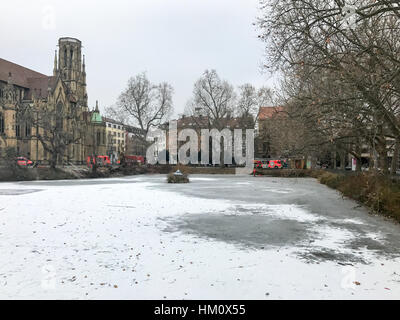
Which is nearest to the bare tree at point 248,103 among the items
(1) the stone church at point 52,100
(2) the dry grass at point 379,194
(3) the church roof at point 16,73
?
(1) the stone church at point 52,100

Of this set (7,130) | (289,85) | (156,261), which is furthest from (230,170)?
(156,261)

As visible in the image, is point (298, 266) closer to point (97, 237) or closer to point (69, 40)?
point (97, 237)

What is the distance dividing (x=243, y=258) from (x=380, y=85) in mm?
6719

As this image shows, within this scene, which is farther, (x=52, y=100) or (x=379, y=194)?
(x=52, y=100)

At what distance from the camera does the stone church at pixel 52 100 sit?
2110 inches

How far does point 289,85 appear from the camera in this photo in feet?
75.5

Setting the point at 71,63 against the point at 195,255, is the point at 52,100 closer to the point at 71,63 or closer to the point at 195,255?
the point at 71,63

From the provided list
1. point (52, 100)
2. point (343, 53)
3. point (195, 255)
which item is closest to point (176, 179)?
point (343, 53)

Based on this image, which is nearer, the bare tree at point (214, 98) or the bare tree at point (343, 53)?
the bare tree at point (343, 53)

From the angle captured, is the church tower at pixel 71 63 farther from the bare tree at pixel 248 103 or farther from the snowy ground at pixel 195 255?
the snowy ground at pixel 195 255

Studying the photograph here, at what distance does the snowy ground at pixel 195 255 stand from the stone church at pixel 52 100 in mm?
41843

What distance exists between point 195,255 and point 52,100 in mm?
60379

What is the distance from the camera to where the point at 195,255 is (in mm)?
6680
